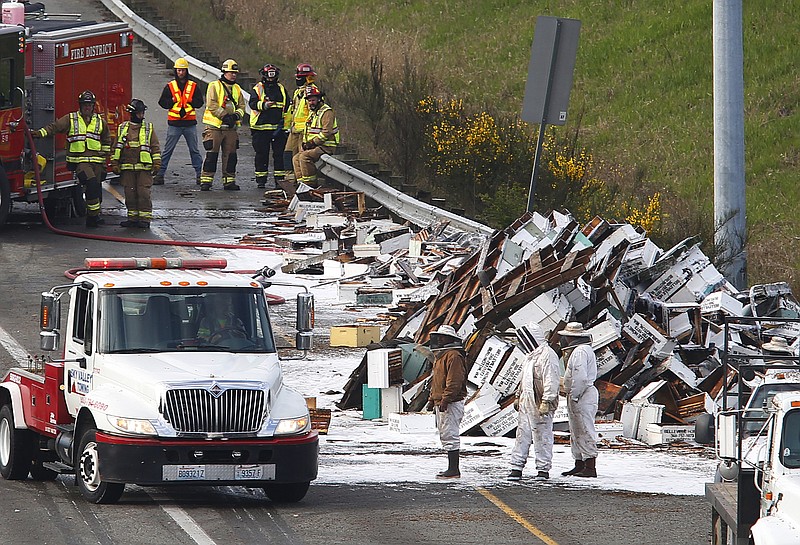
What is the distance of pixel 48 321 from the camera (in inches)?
465

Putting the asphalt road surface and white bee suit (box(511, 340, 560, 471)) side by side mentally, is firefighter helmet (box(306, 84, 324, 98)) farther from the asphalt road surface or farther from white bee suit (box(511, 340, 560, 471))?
the asphalt road surface

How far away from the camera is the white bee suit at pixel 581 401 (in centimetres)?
1288

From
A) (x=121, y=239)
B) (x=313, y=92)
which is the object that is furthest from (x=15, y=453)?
(x=313, y=92)

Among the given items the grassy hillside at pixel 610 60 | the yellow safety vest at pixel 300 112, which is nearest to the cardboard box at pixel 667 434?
the yellow safety vest at pixel 300 112

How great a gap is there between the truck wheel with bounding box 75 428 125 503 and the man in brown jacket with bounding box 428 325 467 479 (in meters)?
2.78

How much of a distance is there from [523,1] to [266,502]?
3640 centimetres

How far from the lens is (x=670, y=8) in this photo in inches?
1708

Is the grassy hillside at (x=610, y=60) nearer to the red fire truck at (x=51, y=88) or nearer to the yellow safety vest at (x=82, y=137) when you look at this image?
the red fire truck at (x=51, y=88)

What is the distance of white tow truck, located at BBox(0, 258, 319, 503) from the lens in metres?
11.2

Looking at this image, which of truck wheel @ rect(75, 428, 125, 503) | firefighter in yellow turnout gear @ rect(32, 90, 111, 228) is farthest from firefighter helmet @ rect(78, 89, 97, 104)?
truck wheel @ rect(75, 428, 125, 503)

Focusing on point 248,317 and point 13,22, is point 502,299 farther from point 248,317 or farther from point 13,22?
point 13,22

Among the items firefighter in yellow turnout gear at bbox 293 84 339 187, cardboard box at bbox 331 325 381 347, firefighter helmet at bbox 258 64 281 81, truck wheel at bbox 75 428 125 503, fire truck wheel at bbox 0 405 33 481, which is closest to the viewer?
truck wheel at bbox 75 428 125 503

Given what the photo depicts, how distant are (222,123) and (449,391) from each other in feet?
46.3

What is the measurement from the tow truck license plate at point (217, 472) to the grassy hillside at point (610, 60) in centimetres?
1972
